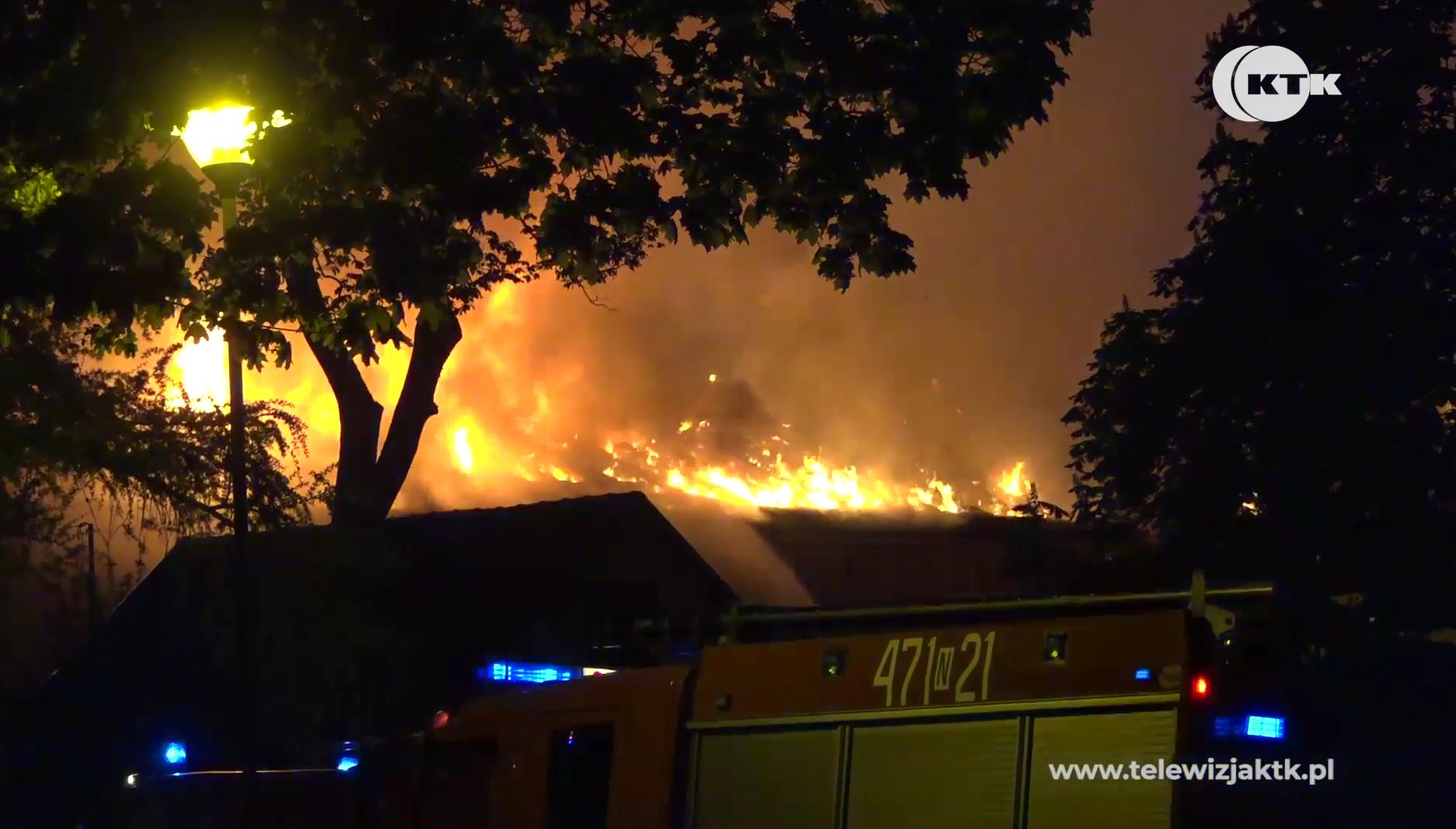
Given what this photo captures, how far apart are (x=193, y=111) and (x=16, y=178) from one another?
6.51ft

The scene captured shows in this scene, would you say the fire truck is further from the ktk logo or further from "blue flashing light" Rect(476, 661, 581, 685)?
the ktk logo

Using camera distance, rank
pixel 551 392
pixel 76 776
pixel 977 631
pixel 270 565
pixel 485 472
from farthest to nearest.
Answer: pixel 551 392 → pixel 485 472 → pixel 76 776 → pixel 270 565 → pixel 977 631

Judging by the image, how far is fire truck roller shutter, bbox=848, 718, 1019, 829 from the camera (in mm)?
7409

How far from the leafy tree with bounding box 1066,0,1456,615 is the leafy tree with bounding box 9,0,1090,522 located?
13.9 meters

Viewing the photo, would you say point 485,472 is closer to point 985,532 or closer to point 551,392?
point 551,392

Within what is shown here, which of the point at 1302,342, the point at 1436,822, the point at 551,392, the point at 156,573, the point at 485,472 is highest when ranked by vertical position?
the point at 551,392

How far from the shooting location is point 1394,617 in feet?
75.6

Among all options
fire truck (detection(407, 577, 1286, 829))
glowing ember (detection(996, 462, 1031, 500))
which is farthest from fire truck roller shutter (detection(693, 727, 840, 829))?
glowing ember (detection(996, 462, 1031, 500))

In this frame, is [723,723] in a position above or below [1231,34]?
below

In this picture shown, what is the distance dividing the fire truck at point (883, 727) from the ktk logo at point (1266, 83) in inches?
641

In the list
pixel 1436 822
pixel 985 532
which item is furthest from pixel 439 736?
pixel 985 532

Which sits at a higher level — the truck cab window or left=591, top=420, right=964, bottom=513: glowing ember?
left=591, top=420, right=964, bottom=513: glowing ember

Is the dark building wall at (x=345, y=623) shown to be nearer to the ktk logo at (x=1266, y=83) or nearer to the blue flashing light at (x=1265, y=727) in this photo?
the ktk logo at (x=1266, y=83)

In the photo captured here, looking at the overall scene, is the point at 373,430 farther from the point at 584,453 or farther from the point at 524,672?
the point at 584,453
